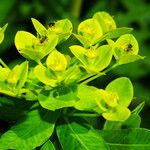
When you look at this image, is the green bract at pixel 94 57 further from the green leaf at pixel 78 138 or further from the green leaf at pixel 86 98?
the green leaf at pixel 78 138

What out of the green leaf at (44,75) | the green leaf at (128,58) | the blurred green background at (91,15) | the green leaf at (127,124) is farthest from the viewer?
the blurred green background at (91,15)

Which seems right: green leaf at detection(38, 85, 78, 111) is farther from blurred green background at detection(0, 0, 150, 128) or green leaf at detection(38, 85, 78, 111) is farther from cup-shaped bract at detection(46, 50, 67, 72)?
blurred green background at detection(0, 0, 150, 128)

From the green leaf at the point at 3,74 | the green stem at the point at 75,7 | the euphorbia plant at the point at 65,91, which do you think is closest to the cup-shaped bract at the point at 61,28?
the euphorbia plant at the point at 65,91

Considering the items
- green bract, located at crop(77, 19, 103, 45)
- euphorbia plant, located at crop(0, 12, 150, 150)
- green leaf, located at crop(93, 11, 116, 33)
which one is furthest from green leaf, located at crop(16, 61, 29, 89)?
green leaf, located at crop(93, 11, 116, 33)

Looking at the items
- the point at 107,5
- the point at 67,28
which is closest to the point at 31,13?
the point at 107,5

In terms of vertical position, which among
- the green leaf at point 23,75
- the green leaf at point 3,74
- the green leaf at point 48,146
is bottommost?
the green leaf at point 48,146

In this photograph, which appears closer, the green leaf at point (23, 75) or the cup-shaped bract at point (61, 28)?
the green leaf at point (23, 75)
